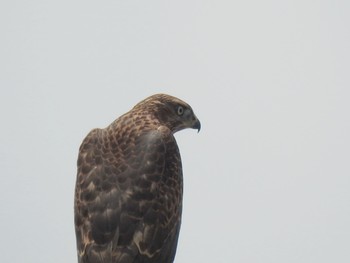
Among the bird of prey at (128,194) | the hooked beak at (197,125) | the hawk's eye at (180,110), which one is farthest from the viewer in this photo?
the hooked beak at (197,125)

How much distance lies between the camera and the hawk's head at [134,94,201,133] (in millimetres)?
9750

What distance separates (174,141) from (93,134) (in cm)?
84

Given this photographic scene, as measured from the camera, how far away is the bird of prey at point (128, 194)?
805 centimetres

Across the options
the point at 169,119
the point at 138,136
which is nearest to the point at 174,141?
the point at 138,136

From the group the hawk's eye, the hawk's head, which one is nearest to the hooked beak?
the hawk's head

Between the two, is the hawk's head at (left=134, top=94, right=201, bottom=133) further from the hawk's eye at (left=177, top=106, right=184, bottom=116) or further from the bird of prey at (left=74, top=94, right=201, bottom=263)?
the bird of prey at (left=74, top=94, right=201, bottom=263)

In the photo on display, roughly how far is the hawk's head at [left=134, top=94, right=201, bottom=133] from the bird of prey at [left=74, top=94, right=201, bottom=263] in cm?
53

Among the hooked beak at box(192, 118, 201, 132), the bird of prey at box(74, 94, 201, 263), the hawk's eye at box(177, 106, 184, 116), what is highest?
the hawk's eye at box(177, 106, 184, 116)

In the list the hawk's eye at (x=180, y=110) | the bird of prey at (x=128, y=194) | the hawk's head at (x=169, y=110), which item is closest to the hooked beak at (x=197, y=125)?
the hawk's head at (x=169, y=110)

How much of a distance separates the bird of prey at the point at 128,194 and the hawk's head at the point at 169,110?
1.74ft

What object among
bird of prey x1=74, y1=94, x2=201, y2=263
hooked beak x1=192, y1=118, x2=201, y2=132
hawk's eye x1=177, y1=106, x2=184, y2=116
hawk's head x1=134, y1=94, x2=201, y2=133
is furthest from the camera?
hooked beak x1=192, y1=118, x2=201, y2=132

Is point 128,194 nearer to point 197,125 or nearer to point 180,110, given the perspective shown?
point 180,110

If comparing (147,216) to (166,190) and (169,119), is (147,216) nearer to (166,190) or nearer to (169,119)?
(166,190)

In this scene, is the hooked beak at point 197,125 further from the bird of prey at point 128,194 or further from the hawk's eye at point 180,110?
the bird of prey at point 128,194
